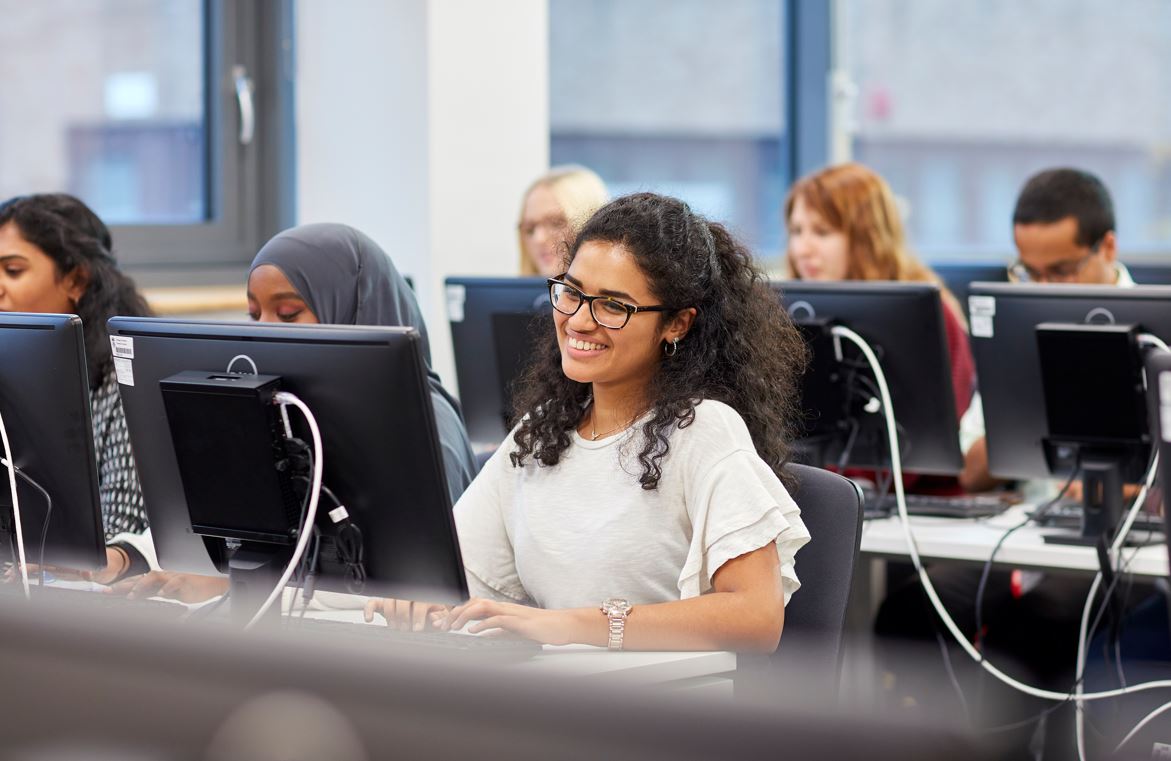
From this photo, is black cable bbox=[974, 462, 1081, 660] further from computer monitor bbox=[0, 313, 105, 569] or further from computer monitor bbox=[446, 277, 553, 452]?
computer monitor bbox=[0, 313, 105, 569]

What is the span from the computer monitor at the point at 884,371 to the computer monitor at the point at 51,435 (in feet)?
3.80

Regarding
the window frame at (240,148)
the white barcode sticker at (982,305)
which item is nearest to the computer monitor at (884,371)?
the white barcode sticker at (982,305)

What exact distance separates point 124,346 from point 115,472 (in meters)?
0.58

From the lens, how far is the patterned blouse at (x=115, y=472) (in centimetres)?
187

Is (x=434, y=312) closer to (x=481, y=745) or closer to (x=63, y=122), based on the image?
(x=63, y=122)

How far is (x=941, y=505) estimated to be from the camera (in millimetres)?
2336

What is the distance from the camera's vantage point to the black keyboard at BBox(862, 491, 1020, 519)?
2.30 meters

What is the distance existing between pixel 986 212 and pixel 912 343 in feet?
11.0

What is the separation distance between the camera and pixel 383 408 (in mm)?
1229

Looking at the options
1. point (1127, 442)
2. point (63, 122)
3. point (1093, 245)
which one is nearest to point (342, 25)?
point (63, 122)

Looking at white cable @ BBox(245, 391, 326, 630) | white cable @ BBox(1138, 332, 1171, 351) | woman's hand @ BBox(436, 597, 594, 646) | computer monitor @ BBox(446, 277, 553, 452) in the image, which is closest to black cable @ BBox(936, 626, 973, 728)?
white cable @ BBox(1138, 332, 1171, 351)

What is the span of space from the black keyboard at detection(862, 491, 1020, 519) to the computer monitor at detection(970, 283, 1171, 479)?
15 cm

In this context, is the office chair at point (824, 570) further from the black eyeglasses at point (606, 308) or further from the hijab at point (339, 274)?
the hijab at point (339, 274)

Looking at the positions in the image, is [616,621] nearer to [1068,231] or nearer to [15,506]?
[15,506]
